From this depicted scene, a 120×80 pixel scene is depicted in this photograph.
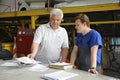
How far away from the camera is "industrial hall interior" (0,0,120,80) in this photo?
245 centimetres

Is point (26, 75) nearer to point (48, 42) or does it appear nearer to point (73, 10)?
point (48, 42)

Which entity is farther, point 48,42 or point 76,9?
point 76,9

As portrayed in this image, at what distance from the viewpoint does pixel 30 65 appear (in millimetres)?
2816

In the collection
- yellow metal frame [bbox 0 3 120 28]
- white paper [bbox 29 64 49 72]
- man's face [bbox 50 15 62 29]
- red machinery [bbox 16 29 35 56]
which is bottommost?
white paper [bbox 29 64 49 72]

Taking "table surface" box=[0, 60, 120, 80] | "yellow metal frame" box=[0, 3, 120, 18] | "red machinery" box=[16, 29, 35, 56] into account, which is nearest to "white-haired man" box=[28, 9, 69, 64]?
"table surface" box=[0, 60, 120, 80]

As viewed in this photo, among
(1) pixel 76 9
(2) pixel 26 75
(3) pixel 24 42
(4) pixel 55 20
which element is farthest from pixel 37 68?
(3) pixel 24 42

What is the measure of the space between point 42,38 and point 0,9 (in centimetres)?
368

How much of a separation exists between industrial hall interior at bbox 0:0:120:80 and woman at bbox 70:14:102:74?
3cm

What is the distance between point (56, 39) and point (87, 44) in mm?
590

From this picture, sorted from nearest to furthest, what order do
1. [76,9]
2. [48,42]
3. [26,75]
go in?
[26,75] < [48,42] < [76,9]

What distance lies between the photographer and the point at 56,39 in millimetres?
3293

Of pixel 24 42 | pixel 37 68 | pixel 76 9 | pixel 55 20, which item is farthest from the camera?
pixel 24 42

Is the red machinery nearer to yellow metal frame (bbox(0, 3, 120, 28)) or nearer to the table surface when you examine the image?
yellow metal frame (bbox(0, 3, 120, 28))

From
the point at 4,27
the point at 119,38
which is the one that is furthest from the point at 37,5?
the point at 4,27
